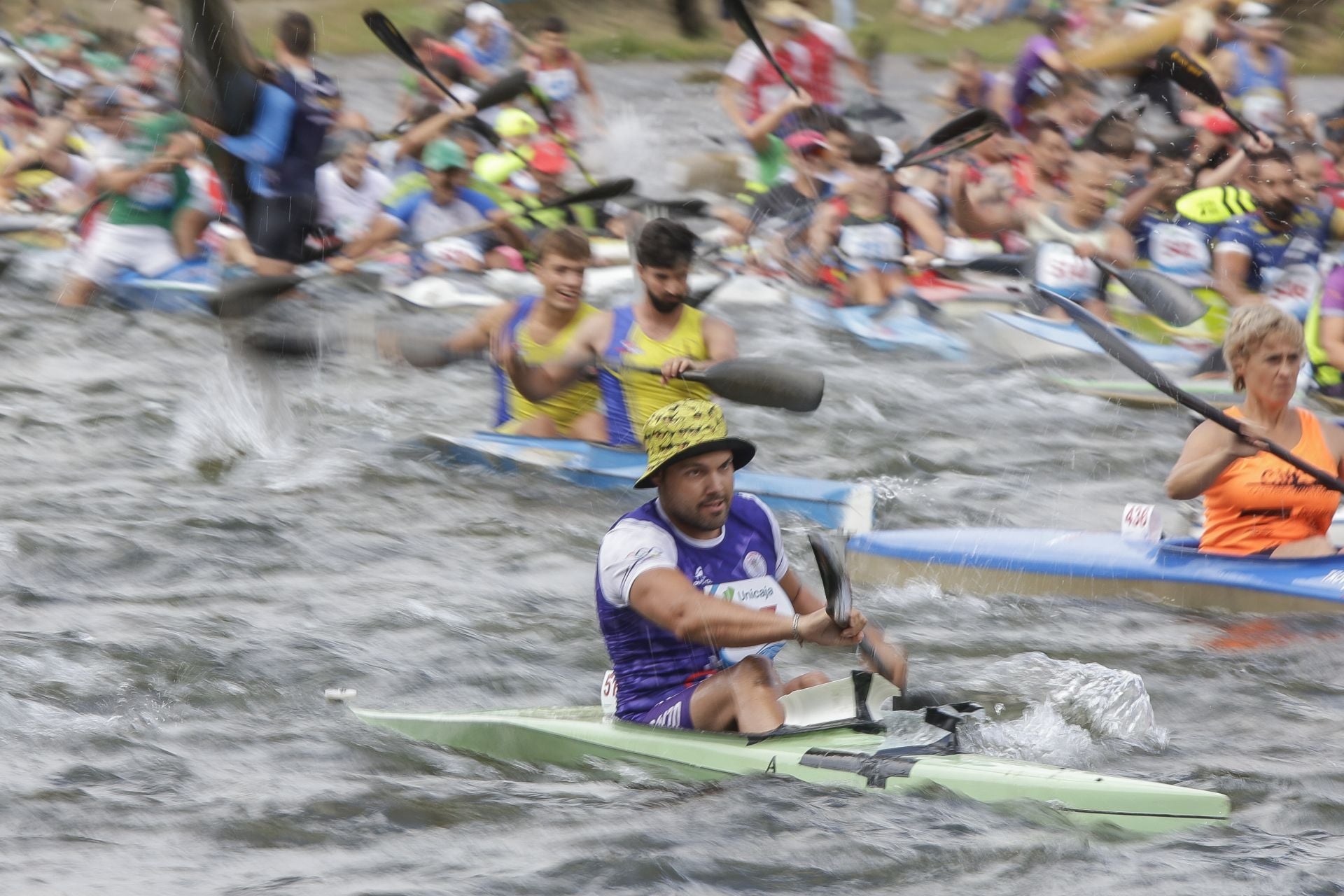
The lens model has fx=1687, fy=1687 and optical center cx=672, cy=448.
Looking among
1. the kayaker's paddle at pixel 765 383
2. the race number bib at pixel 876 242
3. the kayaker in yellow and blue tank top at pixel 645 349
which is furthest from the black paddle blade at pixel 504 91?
the kayaker's paddle at pixel 765 383

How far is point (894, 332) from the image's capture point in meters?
11.3

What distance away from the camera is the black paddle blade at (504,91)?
11773mm

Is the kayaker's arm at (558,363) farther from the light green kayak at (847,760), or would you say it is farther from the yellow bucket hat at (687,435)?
the yellow bucket hat at (687,435)

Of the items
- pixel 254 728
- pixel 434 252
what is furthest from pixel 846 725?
pixel 434 252

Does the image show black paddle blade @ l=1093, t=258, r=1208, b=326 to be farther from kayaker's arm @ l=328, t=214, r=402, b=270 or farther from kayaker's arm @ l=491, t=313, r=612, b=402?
kayaker's arm @ l=328, t=214, r=402, b=270

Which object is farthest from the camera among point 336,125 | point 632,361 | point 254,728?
point 336,125

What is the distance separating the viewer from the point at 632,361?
7223mm

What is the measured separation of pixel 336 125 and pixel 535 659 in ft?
23.6

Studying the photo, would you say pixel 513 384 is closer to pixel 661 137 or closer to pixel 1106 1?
pixel 1106 1

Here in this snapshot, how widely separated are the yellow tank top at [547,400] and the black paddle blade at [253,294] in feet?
4.72

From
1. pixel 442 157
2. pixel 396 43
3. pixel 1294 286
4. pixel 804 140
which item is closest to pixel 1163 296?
pixel 1294 286

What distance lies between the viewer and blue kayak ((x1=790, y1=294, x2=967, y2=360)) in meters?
11.1

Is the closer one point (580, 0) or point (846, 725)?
point (846, 725)

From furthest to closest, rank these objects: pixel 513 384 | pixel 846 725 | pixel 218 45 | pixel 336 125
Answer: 1. pixel 336 125
2. pixel 218 45
3. pixel 513 384
4. pixel 846 725
